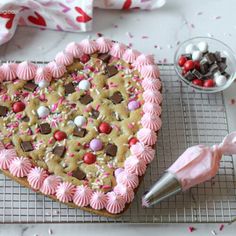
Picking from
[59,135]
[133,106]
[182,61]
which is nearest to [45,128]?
[59,135]

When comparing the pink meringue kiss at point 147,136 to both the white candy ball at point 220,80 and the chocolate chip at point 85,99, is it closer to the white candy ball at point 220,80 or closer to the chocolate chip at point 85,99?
the chocolate chip at point 85,99

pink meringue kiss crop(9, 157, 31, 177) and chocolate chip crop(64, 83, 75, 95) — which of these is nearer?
pink meringue kiss crop(9, 157, 31, 177)

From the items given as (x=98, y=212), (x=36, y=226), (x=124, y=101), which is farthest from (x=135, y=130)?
(x=36, y=226)

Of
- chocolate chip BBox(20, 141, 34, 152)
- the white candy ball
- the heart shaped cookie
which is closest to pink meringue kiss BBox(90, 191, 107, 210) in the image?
the heart shaped cookie

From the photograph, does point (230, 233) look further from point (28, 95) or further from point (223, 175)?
point (28, 95)

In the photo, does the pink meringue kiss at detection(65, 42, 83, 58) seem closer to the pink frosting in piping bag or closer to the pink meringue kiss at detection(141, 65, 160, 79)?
the pink meringue kiss at detection(141, 65, 160, 79)

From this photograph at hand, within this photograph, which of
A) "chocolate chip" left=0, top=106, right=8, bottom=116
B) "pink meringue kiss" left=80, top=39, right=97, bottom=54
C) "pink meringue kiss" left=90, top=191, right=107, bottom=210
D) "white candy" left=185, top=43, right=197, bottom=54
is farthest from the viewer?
"white candy" left=185, top=43, right=197, bottom=54

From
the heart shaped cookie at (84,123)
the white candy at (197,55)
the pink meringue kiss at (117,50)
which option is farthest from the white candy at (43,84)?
the white candy at (197,55)
